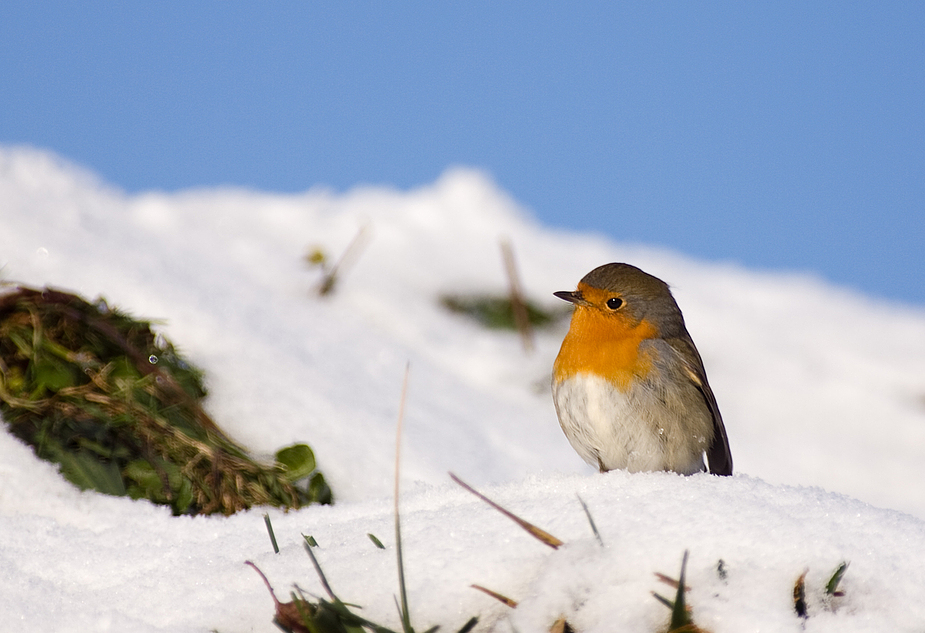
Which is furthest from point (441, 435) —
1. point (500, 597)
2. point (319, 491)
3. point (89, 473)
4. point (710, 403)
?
point (500, 597)

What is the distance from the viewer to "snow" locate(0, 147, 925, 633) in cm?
217

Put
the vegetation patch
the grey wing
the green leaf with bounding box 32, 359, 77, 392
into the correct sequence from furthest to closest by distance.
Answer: the vegetation patch, the green leaf with bounding box 32, 359, 77, 392, the grey wing

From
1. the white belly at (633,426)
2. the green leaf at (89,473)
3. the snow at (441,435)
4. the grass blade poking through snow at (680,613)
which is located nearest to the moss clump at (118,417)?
A: the green leaf at (89,473)

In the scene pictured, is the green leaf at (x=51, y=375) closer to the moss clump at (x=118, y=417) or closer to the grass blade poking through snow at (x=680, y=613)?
the moss clump at (x=118, y=417)

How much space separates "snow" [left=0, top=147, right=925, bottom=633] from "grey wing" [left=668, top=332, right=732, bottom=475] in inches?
23.6

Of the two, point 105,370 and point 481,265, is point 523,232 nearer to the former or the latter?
point 481,265

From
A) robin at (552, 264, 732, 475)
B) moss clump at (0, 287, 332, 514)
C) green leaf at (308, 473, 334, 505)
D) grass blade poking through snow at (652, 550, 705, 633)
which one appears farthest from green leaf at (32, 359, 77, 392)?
grass blade poking through snow at (652, 550, 705, 633)

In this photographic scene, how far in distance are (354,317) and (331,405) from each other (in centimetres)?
219

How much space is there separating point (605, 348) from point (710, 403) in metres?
0.63

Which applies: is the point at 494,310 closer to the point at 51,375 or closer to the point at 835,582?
the point at 51,375

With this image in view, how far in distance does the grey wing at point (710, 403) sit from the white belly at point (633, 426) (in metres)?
0.15

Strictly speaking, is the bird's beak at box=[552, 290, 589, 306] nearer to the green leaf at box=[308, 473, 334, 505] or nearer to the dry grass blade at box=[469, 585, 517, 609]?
the green leaf at box=[308, 473, 334, 505]

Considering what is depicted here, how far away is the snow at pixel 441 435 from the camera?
7.11 feet

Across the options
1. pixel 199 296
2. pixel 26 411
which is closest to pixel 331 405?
pixel 199 296
